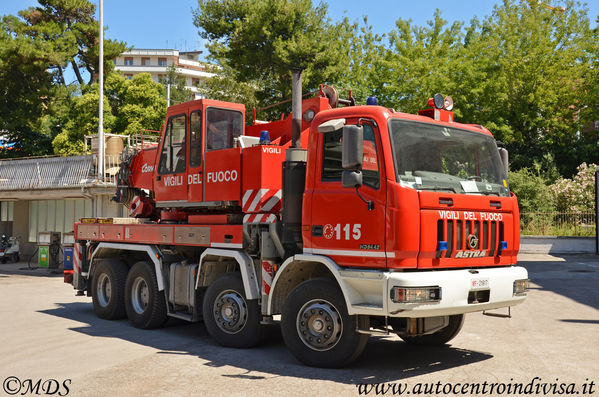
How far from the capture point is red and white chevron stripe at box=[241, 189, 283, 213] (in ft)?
28.2

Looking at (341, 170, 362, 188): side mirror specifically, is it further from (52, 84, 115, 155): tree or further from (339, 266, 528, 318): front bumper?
(52, 84, 115, 155): tree

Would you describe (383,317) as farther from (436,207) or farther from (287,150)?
(287,150)

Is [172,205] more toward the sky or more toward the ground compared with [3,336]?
more toward the sky

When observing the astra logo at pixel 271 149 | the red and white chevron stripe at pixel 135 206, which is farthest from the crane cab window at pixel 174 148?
the astra logo at pixel 271 149

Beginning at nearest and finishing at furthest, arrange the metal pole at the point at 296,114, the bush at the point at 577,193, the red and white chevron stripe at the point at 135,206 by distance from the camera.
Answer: the metal pole at the point at 296,114 → the red and white chevron stripe at the point at 135,206 → the bush at the point at 577,193

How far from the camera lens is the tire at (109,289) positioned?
11.5 m

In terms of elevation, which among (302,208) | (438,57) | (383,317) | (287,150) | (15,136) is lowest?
(383,317)

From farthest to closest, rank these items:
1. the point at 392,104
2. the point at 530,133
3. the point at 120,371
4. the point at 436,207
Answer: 1. the point at 530,133
2. the point at 392,104
3. the point at 120,371
4. the point at 436,207

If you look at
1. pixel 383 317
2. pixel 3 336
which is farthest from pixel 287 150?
pixel 3 336

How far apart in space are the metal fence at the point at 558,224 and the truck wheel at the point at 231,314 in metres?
20.7

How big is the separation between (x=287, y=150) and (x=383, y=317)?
2.44 m

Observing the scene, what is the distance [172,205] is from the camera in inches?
410

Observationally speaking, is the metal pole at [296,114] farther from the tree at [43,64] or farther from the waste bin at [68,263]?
the tree at [43,64]

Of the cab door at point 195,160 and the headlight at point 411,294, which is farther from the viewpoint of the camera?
the cab door at point 195,160
